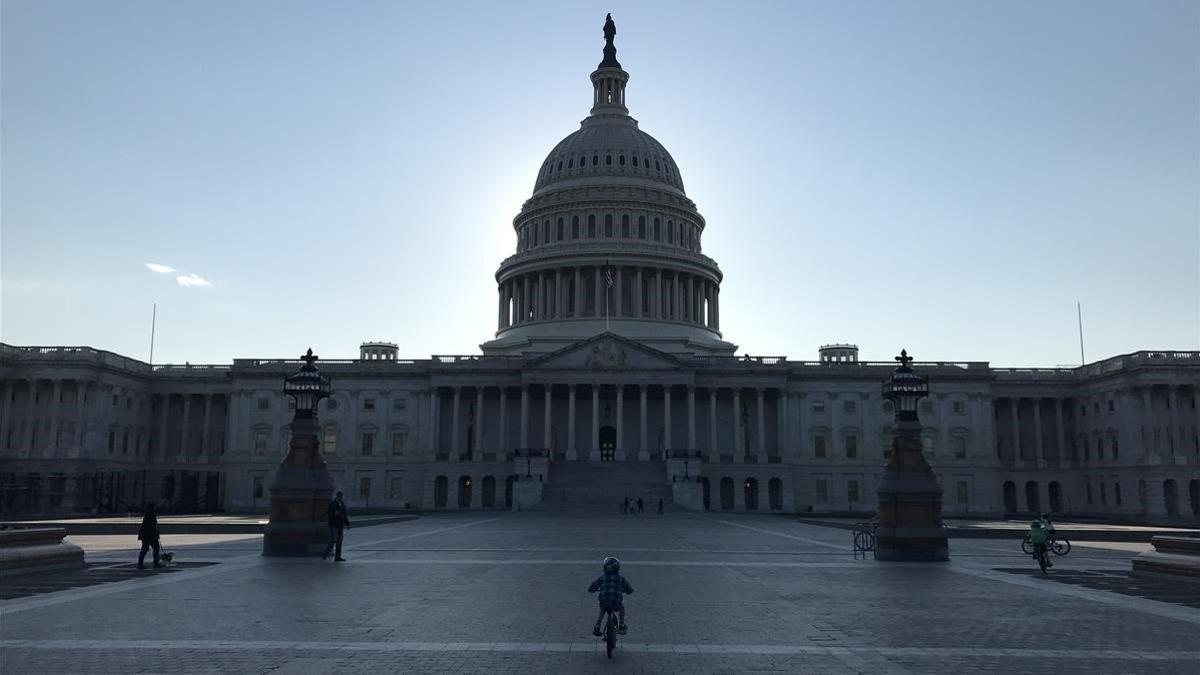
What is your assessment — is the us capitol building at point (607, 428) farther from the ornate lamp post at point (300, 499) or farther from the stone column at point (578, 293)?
the ornate lamp post at point (300, 499)

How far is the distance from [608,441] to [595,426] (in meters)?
8.64

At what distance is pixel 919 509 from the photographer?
31.6 metres

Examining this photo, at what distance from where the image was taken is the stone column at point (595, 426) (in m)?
91.8

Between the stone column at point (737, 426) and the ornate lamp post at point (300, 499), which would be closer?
the ornate lamp post at point (300, 499)

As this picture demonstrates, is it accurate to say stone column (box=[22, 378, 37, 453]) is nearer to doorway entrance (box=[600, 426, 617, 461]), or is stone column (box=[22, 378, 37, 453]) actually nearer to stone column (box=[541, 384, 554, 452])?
stone column (box=[541, 384, 554, 452])

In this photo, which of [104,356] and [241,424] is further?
[241,424]

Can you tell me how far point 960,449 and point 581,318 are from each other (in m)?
45.4

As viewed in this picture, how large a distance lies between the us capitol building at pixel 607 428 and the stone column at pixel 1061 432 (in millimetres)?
246

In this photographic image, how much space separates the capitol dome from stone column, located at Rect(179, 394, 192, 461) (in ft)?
116

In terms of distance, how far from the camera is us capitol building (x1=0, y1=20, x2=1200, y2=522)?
3501 inches

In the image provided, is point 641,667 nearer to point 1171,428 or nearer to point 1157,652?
point 1157,652

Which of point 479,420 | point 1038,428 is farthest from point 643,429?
point 1038,428

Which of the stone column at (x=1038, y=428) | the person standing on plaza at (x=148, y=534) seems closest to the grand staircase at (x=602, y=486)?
the stone column at (x=1038, y=428)

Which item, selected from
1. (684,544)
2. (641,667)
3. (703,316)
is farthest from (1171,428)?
(641,667)
